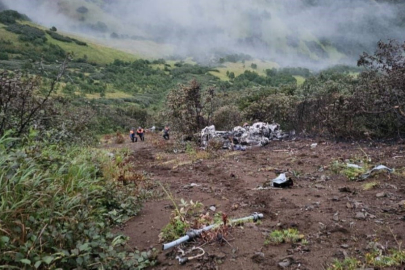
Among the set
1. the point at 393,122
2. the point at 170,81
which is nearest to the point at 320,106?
the point at 393,122

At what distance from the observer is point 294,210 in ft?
13.4

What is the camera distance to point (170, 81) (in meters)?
89.4

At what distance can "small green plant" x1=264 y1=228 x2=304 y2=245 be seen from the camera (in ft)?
10.3

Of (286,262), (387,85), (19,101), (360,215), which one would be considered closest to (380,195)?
(360,215)

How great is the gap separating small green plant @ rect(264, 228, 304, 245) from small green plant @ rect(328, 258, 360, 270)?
20.5 inches

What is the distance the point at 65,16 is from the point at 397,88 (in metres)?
168

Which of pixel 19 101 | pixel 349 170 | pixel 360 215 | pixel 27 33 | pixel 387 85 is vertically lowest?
pixel 360 215

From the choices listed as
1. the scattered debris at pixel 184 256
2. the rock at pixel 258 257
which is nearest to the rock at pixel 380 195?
the rock at pixel 258 257

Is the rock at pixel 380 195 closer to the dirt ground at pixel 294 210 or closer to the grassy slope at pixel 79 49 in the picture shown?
the dirt ground at pixel 294 210

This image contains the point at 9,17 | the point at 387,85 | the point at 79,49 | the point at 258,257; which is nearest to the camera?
the point at 258,257

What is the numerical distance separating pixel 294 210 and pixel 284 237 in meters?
0.97

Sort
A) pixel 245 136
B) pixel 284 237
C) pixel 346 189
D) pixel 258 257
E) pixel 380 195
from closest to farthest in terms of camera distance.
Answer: pixel 258 257 < pixel 284 237 < pixel 380 195 < pixel 346 189 < pixel 245 136

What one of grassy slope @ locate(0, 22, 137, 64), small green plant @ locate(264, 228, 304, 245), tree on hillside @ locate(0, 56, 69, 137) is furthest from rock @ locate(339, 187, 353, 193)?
grassy slope @ locate(0, 22, 137, 64)

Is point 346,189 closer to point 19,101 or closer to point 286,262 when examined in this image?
point 286,262
